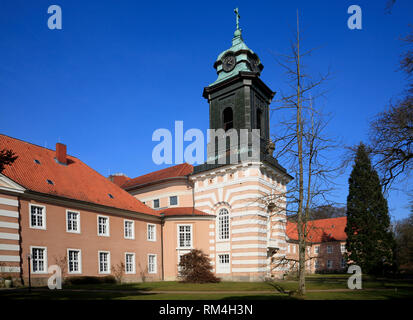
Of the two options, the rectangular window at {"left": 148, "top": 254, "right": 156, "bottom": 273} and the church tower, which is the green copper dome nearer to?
the church tower

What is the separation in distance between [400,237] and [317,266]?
15.2m

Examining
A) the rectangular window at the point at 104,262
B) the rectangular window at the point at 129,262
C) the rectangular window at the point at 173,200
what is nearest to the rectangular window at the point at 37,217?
the rectangular window at the point at 104,262

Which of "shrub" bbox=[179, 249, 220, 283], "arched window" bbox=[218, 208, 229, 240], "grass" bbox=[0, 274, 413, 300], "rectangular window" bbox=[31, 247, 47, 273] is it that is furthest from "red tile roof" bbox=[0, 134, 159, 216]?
"grass" bbox=[0, 274, 413, 300]

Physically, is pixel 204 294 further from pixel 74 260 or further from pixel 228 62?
pixel 228 62

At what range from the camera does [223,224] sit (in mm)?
32688

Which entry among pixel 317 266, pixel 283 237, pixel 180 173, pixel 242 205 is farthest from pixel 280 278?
pixel 317 266

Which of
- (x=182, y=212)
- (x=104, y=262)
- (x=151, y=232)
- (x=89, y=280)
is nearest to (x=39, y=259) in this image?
(x=89, y=280)

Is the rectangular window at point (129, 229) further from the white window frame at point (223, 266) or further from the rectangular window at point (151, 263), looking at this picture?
the white window frame at point (223, 266)

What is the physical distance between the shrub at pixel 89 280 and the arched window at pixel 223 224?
1043cm

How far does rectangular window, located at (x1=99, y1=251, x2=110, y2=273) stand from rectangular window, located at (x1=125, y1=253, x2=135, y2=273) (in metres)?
2.07

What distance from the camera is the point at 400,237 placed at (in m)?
59.1

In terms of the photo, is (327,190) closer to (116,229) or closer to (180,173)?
(116,229)

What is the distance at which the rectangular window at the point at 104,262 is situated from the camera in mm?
28031

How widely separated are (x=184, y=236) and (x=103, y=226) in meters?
8.15
